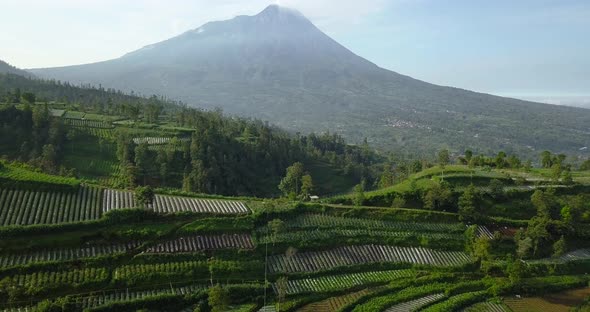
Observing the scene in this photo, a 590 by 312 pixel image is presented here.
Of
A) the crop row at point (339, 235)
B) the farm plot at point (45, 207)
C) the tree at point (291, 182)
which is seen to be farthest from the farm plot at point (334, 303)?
the tree at point (291, 182)

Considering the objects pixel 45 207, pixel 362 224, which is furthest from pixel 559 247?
pixel 45 207

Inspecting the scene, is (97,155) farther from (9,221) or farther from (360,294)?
(360,294)

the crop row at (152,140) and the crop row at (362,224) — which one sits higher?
the crop row at (152,140)

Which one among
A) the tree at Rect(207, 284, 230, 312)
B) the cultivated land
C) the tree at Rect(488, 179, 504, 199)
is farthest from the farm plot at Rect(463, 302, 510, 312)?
the tree at Rect(488, 179, 504, 199)

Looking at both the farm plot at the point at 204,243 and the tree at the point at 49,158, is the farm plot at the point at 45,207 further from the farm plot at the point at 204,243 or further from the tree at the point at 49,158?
the tree at the point at 49,158

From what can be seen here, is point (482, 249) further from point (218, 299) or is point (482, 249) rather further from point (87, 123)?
point (87, 123)

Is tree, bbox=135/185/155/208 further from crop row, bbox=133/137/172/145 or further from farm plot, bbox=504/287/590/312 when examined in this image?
crop row, bbox=133/137/172/145
